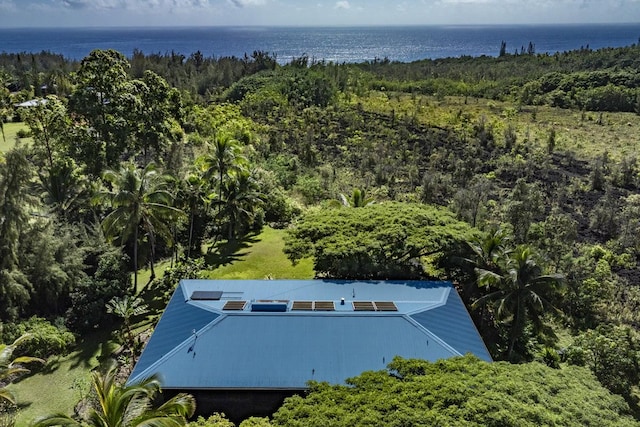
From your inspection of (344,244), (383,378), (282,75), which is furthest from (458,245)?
(282,75)

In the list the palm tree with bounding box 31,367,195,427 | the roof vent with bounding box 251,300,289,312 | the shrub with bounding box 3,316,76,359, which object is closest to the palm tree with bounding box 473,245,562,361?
the roof vent with bounding box 251,300,289,312

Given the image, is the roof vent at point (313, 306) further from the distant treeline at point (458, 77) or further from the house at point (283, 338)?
the distant treeline at point (458, 77)

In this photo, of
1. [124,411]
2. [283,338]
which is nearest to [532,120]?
[283,338]

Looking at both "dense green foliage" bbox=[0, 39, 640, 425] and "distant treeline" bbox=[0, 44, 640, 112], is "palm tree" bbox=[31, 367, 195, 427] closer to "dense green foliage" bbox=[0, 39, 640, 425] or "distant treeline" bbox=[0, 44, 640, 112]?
"dense green foliage" bbox=[0, 39, 640, 425]

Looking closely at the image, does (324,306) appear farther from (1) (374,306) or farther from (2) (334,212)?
(2) (334,212)

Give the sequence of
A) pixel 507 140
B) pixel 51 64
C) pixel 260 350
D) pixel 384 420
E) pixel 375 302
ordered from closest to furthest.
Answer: pixel 384 420, pixel 260 350, pixel 375 302, pixel 507 140, pixel 51 64

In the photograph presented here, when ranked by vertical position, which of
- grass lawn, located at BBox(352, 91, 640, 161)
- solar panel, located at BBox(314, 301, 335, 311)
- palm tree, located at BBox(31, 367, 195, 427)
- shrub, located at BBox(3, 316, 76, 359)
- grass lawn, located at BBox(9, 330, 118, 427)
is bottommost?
grass lawn, located at BBox(9, 330, 118, 427)

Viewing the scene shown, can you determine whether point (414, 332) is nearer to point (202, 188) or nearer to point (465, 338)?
point (465, 338)
